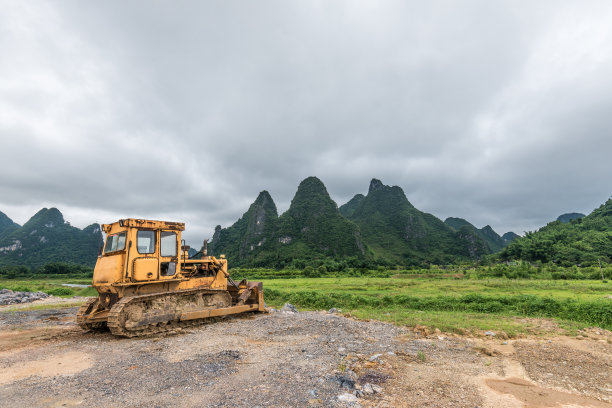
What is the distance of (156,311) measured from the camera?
26.5 ft

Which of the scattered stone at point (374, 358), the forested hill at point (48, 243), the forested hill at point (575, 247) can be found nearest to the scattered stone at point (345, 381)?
the scattered stone at point (374, 358)

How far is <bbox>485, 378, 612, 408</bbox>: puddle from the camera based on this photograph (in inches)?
160

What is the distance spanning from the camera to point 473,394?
4.28 m

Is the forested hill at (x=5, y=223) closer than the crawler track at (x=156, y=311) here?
No

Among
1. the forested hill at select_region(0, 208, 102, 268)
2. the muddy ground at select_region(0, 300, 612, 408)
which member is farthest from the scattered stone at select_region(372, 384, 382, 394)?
the forested hill at select_region(0, 208, 102, 268)

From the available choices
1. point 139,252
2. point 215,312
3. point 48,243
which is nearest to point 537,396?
point 215,312

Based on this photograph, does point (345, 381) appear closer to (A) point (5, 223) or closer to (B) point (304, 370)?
(B) point (304, 370)

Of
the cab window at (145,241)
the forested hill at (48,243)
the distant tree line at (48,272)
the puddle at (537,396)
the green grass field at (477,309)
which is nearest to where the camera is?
the puddle at (537,396)

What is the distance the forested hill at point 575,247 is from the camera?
3981cm

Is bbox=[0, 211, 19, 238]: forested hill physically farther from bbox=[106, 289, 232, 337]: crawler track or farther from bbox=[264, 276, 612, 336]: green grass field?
bbox=[106, 289, 232, 337]: crawler track

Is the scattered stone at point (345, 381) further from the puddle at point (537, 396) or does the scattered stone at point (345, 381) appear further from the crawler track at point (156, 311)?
the crawler track at point (156, 311)

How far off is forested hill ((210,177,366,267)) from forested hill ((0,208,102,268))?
129ft

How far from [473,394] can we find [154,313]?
294 inches

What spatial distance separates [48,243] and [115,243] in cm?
11198
